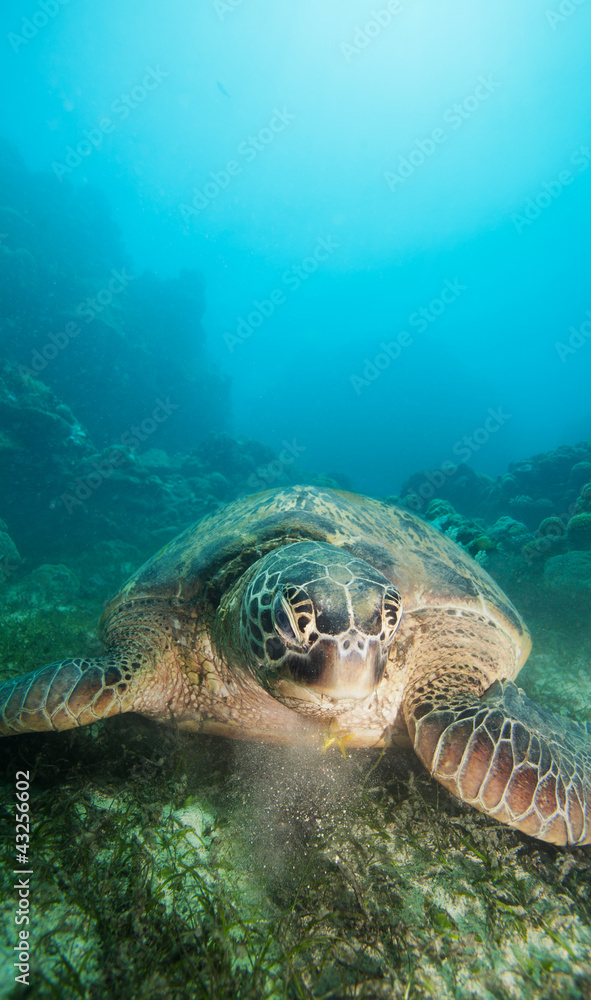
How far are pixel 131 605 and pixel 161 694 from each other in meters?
0.82

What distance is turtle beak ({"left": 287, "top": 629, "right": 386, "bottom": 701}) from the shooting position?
1395mm

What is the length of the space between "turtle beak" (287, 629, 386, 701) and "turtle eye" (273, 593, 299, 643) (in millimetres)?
104

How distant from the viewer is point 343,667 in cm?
139

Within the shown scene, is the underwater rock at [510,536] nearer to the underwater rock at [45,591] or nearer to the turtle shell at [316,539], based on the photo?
the turtle shell at [316,539]

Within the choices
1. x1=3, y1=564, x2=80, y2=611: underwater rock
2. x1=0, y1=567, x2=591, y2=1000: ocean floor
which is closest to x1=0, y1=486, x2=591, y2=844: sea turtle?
x1=0, y1=567, x2=591, y2=1000: ocean floor

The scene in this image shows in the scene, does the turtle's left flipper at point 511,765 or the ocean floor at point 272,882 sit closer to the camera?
the ocean floor at point 272,882

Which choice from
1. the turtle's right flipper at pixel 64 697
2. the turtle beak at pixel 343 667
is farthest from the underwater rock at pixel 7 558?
the turtle beak at pixel 343 667

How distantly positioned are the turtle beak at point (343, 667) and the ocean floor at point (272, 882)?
28.2 inches

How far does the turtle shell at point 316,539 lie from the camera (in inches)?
97.5

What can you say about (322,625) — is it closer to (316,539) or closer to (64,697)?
(316,539)

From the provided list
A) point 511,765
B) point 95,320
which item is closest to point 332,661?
point 511,765

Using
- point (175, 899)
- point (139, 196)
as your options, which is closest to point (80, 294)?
point (175, 899)

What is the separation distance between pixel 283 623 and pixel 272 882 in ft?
3.19

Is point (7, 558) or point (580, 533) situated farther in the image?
point (7, 558)
